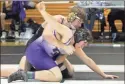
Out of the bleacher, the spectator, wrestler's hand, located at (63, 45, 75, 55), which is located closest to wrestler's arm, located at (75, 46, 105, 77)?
wrestler's hand, located at (63, 45, 75, 55)

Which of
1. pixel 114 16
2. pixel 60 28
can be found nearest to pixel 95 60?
pixel 60 28

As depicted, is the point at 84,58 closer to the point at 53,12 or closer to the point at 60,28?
the point at 60,28

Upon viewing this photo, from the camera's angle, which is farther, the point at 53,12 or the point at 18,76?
the point at 53,12

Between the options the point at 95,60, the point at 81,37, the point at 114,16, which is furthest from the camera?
the point at 114,16

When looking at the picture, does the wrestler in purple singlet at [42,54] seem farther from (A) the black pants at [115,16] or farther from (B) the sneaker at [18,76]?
(A) the black pants at [115,16]

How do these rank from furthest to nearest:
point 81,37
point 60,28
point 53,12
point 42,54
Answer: point 53,12 < point 42,54 < point 81,37 < point 60,28

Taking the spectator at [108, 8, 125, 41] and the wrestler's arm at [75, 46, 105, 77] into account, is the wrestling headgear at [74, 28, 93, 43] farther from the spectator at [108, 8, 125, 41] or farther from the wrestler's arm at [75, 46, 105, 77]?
the spectator at [108, 8, 125, 41]

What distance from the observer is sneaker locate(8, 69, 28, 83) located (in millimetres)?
4211

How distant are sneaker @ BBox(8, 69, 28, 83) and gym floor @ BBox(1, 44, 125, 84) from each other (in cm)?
7

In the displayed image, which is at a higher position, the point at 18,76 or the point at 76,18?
the point at 76,18

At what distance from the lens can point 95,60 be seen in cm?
619

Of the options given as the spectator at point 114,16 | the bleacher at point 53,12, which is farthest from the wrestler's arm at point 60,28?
the bleacher at point 53,12

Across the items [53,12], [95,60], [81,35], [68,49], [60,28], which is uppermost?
Answer: [60,28]

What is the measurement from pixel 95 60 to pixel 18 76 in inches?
86.5
